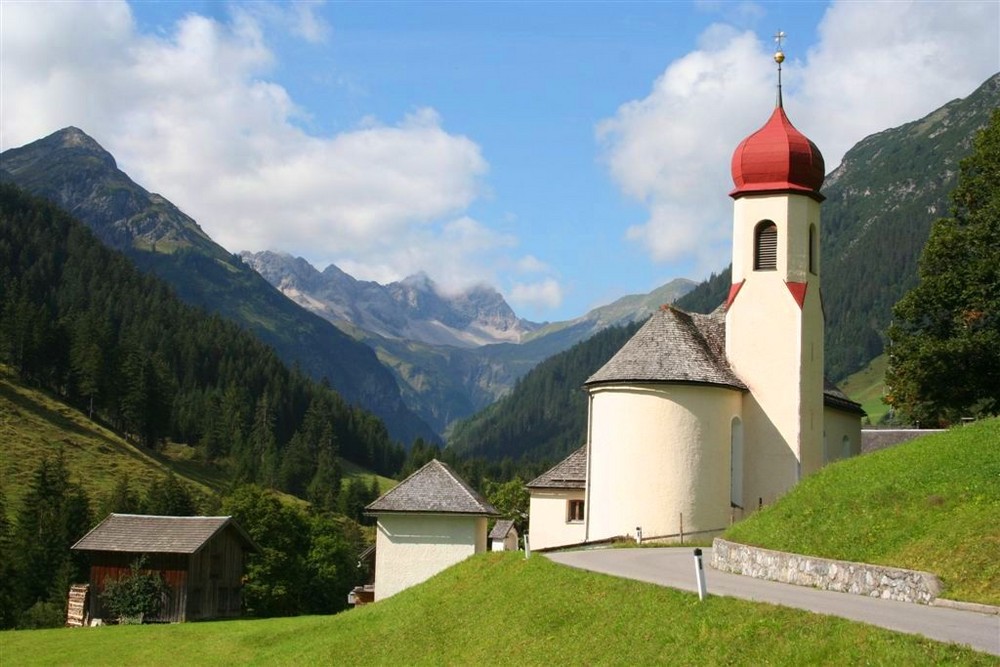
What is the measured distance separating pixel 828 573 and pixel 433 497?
24.1 m

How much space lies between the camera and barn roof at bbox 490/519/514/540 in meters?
88.2

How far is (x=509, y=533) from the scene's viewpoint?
87.6m

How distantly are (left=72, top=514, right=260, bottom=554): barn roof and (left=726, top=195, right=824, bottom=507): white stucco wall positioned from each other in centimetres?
2895

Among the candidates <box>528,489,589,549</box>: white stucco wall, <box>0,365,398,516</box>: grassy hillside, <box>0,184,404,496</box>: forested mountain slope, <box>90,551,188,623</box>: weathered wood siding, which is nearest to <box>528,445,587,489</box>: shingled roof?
<box>528,489,589,549</box>: white stucco wall

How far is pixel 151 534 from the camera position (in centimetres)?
5697

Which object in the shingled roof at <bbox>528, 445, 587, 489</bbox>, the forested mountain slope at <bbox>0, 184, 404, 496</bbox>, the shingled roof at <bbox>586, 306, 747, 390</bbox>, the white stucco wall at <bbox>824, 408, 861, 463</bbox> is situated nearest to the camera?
the shingled roof at <bbox>586, 306, 747, 390</bbox>

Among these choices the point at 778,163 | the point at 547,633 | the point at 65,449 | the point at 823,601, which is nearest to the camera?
the point at 823,601

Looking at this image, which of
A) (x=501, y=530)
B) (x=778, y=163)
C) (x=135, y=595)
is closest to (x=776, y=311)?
(x=778, y=163)

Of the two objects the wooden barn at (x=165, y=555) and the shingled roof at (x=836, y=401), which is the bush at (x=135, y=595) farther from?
the shingled roof at (x=836, y=401)

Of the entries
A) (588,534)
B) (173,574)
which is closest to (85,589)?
(173,574)

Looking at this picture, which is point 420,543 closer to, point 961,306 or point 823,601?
point 961,306

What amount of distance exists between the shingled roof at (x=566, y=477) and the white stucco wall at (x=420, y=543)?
265cm

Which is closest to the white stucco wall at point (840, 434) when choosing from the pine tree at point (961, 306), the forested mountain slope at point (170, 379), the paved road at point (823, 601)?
the pine tree at point (961, 306)

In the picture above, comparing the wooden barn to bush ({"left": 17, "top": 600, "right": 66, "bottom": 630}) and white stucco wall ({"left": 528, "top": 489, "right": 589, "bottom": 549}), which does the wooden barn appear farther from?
white stucco wall ({"left": 528, "top": 489, "right": 589, "bottom": 549})
